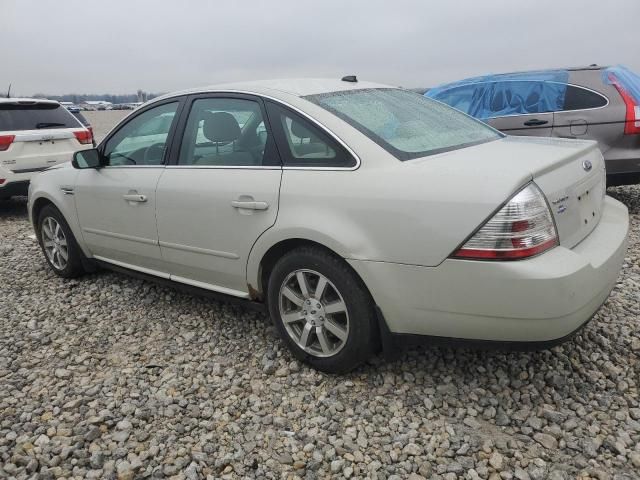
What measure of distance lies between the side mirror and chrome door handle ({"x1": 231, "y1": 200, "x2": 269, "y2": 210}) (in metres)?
1.51

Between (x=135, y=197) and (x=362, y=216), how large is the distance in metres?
1.79

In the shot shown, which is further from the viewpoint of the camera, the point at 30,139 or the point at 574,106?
the point at 30,139

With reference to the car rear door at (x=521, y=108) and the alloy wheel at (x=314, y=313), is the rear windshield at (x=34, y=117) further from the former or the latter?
the alloy wheel at (x=314, y=313)

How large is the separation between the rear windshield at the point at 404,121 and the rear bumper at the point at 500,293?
2.01 ft

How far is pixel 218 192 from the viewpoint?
3055 millimetres

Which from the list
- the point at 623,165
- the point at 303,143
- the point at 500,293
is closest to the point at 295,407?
the point at 500,293

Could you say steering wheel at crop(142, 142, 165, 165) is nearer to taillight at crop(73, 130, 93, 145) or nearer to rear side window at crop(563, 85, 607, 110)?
rear side window at crop(563, 85, 607, 110)

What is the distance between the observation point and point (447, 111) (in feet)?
11.2

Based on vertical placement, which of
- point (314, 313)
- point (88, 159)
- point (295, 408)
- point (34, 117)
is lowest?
point (295, 408)

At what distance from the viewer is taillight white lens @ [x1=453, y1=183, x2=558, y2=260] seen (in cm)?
217

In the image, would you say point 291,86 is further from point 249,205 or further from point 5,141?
point 5,141

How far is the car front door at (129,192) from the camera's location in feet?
11.7

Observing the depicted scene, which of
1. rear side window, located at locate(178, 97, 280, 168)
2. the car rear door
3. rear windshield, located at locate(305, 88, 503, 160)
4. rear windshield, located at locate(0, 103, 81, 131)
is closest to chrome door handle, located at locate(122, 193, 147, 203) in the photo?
rear side window, located at locate(178, 97, 280, 168)

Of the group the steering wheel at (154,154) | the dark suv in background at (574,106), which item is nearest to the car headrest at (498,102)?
the dark suv in background at (574,106)
